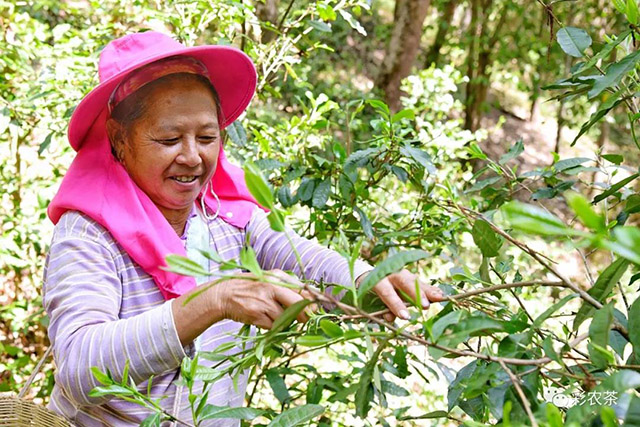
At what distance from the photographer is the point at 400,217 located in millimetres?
2262

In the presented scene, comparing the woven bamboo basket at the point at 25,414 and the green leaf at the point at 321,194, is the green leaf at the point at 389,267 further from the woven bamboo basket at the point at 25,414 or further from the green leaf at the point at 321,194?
the green leaf at the point at 321,194

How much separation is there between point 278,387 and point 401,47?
453cm

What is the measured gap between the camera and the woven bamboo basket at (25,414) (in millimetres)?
1387

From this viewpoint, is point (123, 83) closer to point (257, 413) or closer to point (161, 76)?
point (161, 76)

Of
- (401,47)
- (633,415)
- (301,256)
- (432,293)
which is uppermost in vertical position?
(401,47)

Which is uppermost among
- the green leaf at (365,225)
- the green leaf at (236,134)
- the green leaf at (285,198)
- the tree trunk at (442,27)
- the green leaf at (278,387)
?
the tree trunk at (442,27)

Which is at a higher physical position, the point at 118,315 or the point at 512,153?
the point at 512,153

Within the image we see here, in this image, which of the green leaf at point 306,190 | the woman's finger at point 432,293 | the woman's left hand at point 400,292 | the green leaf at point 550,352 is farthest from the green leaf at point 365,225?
the green leaf at point 550,352

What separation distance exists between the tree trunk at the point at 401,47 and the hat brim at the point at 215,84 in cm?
405

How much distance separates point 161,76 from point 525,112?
10682mm

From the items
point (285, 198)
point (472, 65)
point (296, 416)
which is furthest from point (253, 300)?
point (472, 65)

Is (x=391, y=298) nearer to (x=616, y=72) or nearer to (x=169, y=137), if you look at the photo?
(x=616, y=72)

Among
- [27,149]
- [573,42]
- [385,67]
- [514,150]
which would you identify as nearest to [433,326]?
[573,42]

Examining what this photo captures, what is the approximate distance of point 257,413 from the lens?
1068mm
